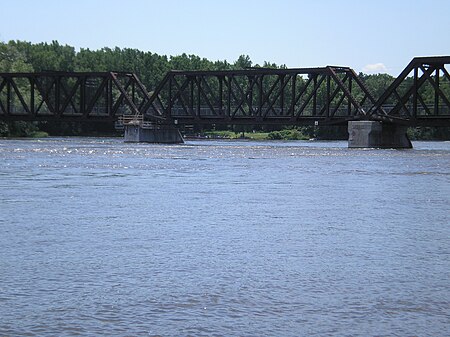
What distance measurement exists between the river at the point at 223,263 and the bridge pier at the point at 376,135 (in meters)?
71.1

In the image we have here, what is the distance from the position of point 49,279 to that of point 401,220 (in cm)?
1397

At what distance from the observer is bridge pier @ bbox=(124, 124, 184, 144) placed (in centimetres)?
13175

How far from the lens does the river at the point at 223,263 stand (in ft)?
47.4

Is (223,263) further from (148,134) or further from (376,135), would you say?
(148,134)

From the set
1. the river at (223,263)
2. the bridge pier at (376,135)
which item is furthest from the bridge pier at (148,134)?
the river at (223,263)

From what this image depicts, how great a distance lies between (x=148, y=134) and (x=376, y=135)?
36.5 meters

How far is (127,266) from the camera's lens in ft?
62.6

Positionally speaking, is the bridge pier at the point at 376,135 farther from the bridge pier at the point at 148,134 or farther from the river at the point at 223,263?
the river at the point at 223,263

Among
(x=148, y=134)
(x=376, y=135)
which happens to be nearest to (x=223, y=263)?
(x=376, y=135)

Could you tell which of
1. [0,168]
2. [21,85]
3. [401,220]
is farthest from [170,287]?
[21,85]

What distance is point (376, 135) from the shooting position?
110938 millimetres

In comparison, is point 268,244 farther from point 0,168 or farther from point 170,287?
point 0,168

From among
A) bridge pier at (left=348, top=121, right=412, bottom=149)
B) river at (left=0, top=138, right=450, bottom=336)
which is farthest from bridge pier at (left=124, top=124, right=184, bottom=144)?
river at (left=0, top=138, right=450, bottom=336)

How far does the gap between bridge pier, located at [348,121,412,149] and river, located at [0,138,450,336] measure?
233 ft
